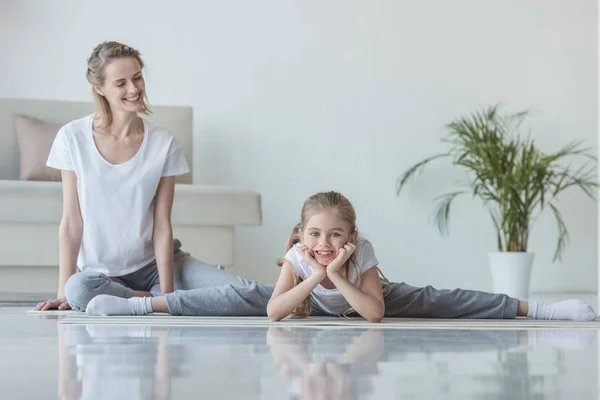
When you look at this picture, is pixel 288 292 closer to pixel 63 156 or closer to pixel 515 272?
pixel 63 156

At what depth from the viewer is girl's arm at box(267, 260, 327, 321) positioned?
244cm

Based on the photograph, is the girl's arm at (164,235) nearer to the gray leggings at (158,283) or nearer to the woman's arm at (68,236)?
the gray leggings at (158,283)

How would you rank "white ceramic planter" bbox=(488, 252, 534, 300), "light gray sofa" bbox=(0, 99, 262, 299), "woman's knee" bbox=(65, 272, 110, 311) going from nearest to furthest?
"woman's knee" bbox=(65, 272, 110, 311) → "light gray sofa" bbox=(0, 99, 262, 299) → "white ceramic planter" bbox=(488, 252, 534, 300)

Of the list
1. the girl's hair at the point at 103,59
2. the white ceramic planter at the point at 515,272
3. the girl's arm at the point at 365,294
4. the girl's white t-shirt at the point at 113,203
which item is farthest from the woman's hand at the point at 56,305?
the white ceramic planter at the point at 515,272

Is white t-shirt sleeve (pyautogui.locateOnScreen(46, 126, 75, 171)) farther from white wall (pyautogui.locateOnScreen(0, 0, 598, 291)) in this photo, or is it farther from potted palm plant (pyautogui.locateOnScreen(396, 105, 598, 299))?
potted palm plant (pyautogui.locateOnScreen(396, 105, 598, 299))

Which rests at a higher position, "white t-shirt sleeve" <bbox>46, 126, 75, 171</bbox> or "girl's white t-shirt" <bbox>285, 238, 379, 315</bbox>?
"white t-shirt sleeve" <bbox>46, 126, 75, 171</bbox>

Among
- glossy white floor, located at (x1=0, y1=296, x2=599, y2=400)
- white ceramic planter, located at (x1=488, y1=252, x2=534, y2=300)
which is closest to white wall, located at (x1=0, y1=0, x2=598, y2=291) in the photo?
white ceramic planter, located at (x1=488, y1=252, x2=534, y2=300)

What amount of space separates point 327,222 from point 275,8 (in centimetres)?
322

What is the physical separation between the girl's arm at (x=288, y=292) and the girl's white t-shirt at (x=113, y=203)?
2.00 ft

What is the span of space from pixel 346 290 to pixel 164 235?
764 millimetres

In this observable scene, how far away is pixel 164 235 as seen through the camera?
2990 millimetres

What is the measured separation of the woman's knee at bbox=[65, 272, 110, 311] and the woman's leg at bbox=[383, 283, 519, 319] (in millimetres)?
842

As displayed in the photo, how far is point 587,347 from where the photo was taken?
193 centimetres

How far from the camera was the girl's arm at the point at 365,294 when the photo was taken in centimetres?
245
